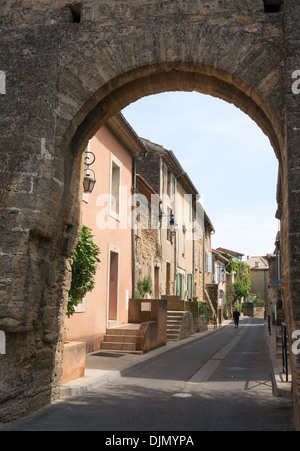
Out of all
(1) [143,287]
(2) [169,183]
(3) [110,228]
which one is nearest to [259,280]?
(2) [169,183]

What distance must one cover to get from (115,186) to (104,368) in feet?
22.3

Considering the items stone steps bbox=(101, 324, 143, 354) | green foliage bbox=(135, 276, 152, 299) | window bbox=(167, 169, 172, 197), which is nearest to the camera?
stone steps bbox=(101, 324, 143, 354)

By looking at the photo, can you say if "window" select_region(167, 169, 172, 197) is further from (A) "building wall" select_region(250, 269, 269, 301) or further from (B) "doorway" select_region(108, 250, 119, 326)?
(A) "building wall" select_region(250, 269, 269, 301)

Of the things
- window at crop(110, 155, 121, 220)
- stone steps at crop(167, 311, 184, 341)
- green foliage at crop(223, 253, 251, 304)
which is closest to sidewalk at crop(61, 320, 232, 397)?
stone steps at crop(167, 311, 184, 341)

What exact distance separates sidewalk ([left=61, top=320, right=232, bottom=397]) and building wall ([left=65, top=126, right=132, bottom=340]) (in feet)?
2.82

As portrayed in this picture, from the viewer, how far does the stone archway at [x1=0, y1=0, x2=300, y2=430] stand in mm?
5035

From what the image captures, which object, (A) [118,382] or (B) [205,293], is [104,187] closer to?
(A) [118,382]

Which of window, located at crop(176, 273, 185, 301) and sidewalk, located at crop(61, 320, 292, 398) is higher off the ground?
window, located at crop(176, 273, 185, 301)

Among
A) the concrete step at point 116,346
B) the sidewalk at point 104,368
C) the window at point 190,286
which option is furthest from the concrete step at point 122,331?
the window at point 190,286

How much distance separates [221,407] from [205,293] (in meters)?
27.8

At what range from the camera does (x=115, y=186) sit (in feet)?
47.7

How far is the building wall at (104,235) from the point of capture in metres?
11.7

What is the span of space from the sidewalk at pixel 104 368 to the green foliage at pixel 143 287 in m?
3.15

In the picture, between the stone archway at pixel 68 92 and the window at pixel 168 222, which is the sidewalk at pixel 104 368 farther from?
the window at pixel 168 222
